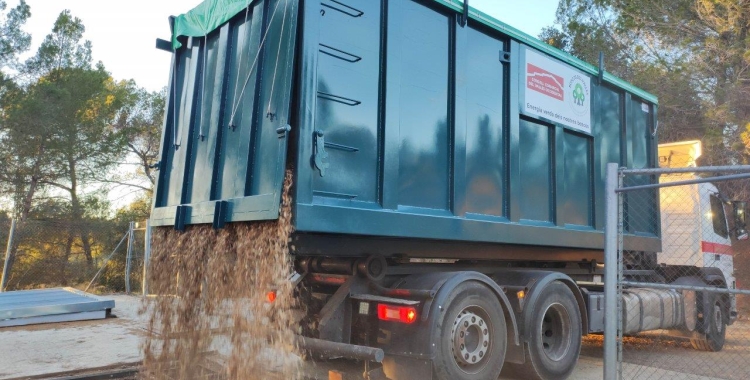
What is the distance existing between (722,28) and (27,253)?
18678mm

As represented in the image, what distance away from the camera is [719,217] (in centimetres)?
869

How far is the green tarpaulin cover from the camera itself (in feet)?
15.3

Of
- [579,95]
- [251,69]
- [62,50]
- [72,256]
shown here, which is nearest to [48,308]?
[251,69]

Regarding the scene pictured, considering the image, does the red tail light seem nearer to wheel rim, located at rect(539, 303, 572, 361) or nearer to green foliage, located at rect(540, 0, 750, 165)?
wheel rim, located at rect(539, 303, 572, 361)

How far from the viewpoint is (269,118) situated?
3.96 meters

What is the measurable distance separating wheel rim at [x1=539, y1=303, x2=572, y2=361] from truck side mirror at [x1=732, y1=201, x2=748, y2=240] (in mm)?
4734

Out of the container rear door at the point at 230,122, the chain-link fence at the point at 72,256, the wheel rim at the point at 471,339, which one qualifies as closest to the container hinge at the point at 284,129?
the container rear door at the point at 230,122

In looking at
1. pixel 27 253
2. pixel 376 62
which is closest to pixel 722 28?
pixel 376 62

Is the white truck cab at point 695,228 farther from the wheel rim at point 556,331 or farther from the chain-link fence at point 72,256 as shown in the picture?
the chain-link fence at point 72,256

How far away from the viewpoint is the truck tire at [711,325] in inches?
314

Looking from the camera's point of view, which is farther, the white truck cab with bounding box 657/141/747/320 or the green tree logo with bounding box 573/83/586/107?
the white truck cab with bounding box 657/141/747/320

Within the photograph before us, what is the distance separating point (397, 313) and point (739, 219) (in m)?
7.00

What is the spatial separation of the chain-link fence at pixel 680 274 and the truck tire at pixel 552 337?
1.45m

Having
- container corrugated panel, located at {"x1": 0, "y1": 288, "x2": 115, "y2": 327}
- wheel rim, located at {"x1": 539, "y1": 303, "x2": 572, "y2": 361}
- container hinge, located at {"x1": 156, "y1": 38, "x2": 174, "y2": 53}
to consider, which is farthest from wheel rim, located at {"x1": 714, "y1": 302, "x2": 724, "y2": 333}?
container corrugated panel, located at {"x1": 0, "y1": 288, "x2": 115, "y2": 327}
